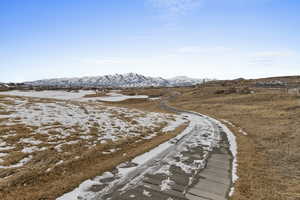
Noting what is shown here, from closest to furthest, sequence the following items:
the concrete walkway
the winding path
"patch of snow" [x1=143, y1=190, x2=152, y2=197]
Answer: "patch of snow" [x1=143, y1=190, x2=152, y2=197]
the winding path
the concrete walkway

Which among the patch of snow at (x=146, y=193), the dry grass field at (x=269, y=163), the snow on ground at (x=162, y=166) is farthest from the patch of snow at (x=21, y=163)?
the dry grass field at (x=269, y=163)

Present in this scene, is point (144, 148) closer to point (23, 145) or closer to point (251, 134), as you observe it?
point (23, 145)

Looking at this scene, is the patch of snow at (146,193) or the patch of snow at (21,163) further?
the patch of snow at (21,163)

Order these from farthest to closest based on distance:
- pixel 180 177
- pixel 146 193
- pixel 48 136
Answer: pixel 48 136 → pixel 180 177 → pixel 146 193

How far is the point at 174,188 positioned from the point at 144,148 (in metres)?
6.63

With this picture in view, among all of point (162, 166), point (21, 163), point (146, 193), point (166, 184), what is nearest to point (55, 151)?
point (21, 163)

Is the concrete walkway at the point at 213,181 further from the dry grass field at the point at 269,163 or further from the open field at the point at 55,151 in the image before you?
the open field at the point at 55,151

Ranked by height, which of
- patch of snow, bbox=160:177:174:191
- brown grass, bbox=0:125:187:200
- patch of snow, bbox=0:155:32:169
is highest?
patch of snow, bbox=0:155:32:169

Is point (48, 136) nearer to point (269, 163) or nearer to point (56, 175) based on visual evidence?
point (56, 175)

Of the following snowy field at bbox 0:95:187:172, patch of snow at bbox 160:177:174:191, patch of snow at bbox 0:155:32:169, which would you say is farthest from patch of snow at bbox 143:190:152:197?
patch of snow at bbox 0:155:32:169

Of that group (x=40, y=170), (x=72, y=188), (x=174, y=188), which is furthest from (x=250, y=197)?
(x=40, y=170)

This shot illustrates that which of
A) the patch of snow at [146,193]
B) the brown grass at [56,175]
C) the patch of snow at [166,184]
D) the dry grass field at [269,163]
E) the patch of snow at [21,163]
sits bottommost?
the dry grass field at [269,163]

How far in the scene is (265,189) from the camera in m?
9.60

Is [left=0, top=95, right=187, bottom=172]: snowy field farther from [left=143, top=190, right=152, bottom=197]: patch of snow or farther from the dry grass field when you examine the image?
the dry grass field
